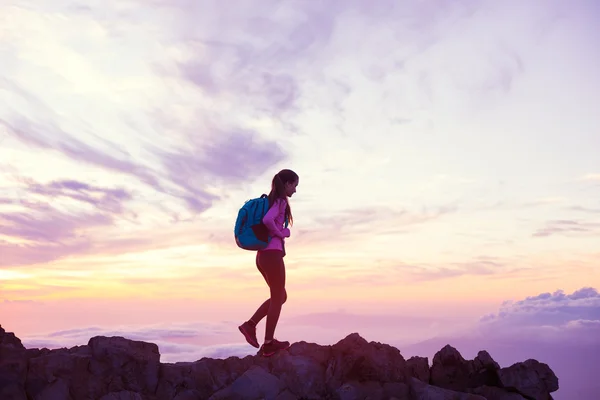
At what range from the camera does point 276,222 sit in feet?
44.9

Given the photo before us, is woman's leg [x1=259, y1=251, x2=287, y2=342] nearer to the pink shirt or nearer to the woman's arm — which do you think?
the pink shirt

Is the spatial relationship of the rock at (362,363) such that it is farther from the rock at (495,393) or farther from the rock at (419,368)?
the rock at (495,393)

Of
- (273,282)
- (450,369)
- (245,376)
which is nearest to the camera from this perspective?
(245,376)

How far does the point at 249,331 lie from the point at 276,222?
9.43ft

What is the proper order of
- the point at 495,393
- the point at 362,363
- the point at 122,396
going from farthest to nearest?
the point at 495,393 < the point at 362,363 < the point at 122,396

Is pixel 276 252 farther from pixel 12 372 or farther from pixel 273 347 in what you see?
pixel 12 372

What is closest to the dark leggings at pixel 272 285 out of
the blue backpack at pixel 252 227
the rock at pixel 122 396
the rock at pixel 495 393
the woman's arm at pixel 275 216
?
the blue backpack at pixel 252 227

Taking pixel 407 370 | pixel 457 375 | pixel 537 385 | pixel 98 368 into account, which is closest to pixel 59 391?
pixel 98 368

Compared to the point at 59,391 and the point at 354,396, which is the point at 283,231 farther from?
the point at 59,391

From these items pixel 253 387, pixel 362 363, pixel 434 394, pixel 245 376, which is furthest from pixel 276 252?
pixel 434 394

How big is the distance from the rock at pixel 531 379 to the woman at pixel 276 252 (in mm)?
5668

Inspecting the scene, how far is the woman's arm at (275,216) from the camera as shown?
13.3 metres

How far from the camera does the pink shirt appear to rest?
43.8ft

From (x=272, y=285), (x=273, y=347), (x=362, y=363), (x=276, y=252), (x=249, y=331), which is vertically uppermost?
(x=276, y=252)
